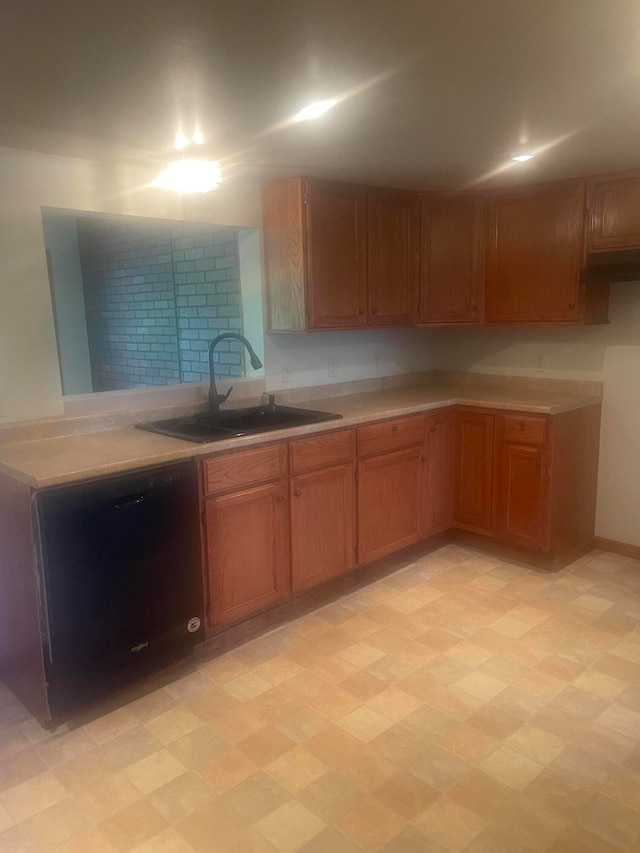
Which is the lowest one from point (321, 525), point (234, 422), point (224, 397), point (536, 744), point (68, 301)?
point (536, 744)

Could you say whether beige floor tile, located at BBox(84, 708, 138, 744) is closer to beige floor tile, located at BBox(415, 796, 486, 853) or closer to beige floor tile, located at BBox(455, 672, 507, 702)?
beige floor tile, located at BBox(415, 796, 486, 853)

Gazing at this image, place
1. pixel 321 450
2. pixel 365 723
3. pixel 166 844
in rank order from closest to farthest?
pixel 166 844 < pixel 365 723 < pixel 321 450

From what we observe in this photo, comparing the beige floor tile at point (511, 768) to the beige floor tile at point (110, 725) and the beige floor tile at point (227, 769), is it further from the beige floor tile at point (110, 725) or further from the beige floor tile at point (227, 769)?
the beige floor tile at point (110, 725)

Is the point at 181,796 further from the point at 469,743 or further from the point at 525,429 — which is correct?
the point at 525,429

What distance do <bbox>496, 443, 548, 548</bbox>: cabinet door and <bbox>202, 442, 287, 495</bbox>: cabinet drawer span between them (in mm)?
1449

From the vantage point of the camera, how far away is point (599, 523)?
3854 mm

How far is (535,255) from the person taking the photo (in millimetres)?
3590

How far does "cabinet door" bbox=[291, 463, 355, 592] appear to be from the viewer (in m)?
Answer: 3.01

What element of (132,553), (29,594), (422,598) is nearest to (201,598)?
(132,553)

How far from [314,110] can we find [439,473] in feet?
7.50

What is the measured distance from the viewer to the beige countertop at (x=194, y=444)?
2223 mm

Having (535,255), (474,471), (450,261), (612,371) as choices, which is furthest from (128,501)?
(612,371)

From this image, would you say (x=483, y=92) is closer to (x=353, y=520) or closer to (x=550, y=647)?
(x=353, y=520)

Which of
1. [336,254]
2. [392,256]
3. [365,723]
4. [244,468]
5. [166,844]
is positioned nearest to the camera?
[166,844]
